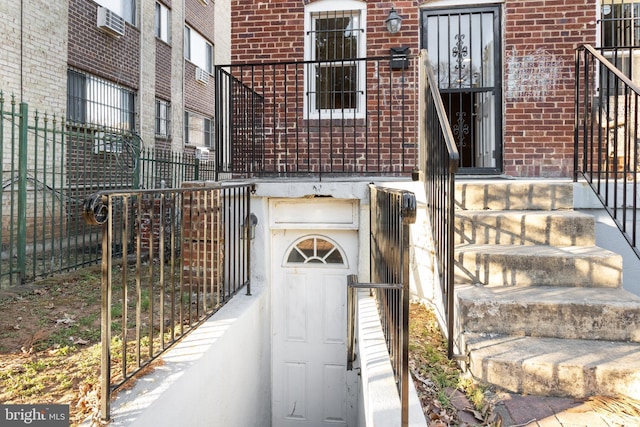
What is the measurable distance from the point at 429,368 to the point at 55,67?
352 inches

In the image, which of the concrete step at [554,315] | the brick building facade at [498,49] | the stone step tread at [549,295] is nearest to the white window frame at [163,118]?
the brick building facade at [498,49]

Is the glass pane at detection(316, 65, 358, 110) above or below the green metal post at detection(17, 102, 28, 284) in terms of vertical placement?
above

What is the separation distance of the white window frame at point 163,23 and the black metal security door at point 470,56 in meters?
9.17

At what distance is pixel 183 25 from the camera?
506 inches

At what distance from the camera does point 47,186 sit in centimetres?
583

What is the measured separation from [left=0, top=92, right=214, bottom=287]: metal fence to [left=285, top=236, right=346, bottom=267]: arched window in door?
2447 millimetres

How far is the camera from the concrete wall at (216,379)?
2069 millimetres

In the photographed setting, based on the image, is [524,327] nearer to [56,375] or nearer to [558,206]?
[558,206]

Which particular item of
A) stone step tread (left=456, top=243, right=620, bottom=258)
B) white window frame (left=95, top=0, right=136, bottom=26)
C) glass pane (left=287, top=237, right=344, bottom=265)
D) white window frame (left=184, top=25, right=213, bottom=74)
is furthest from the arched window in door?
white window frame (left=184, top=25, right=213, bottom=74)

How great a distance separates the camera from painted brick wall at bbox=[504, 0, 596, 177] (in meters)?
5.11

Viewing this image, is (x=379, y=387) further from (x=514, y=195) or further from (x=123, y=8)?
(x=123, y=8)

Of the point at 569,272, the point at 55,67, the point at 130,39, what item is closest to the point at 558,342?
the point at 569,272

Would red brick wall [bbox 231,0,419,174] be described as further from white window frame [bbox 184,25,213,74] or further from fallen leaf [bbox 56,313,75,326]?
white window frame [bbox 184,25,213,74]

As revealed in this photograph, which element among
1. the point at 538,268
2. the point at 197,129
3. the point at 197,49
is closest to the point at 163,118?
the point at 197,129
